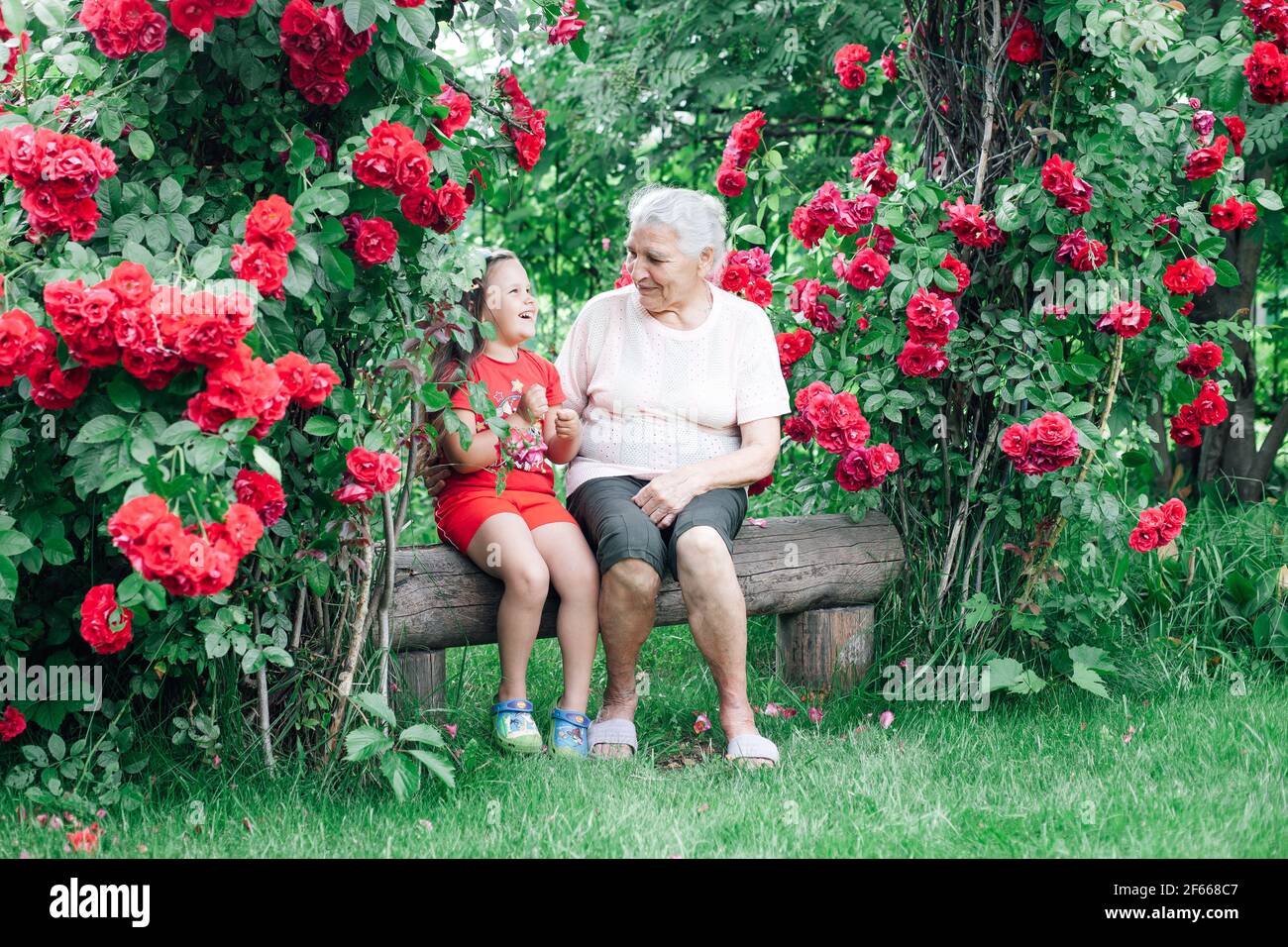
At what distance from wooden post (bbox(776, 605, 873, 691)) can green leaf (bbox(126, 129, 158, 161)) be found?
1978 mm

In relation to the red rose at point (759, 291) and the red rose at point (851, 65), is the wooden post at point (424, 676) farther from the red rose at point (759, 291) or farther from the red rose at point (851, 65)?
the red rose at point (851, 65)

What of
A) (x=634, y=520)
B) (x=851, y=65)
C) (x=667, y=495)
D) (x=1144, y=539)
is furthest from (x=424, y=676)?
(x=851, y=65)

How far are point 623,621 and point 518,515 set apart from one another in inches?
13.9

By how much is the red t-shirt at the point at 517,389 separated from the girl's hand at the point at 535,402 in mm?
20

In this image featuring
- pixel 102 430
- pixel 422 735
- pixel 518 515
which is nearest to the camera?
pixel 102 430

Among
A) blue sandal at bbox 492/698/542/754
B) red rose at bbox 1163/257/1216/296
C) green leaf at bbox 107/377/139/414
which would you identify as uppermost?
red rose at bbox 1163/257/1216/296

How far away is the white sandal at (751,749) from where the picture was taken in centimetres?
279

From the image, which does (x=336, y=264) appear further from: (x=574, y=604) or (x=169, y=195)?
(x=574, y=604)

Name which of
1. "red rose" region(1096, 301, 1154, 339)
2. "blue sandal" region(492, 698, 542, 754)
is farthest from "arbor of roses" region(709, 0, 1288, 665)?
"blue sandal" region(492, 698, 542, 754)

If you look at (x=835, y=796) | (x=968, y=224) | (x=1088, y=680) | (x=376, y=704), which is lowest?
(x=835, y=796)

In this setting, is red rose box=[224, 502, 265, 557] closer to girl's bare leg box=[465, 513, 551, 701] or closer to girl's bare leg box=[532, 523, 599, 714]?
girl's bare leg box=[465, 513, 551, 701]

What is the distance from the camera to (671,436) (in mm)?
3125

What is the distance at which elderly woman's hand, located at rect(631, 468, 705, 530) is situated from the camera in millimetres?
2945
